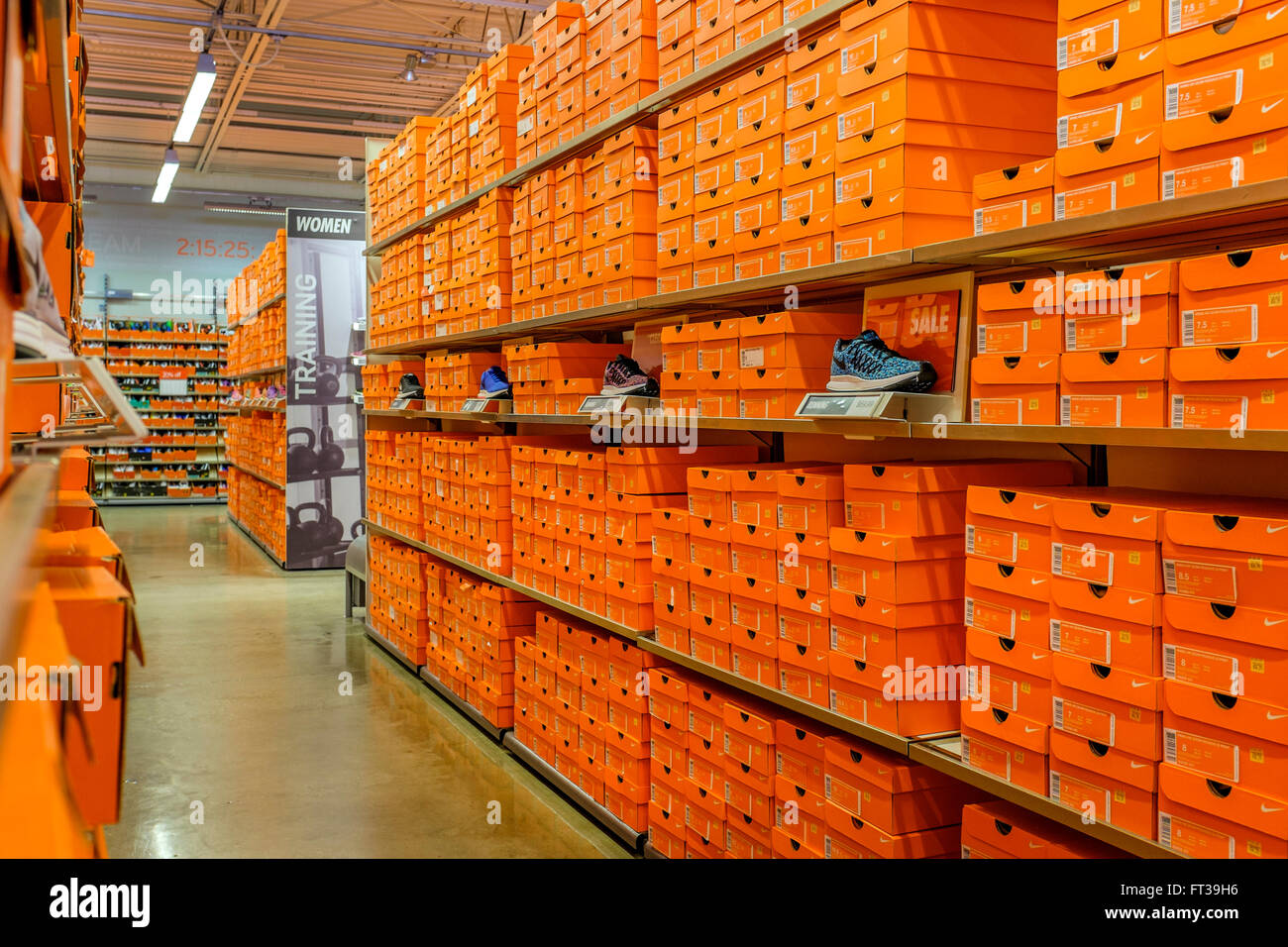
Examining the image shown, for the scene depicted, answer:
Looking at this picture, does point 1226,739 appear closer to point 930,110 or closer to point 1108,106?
point 1108,106

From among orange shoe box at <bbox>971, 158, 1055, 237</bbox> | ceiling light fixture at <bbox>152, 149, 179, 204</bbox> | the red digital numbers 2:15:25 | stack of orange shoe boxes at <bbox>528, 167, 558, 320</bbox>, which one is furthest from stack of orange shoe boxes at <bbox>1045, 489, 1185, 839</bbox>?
the red digital numbers 2:15:25

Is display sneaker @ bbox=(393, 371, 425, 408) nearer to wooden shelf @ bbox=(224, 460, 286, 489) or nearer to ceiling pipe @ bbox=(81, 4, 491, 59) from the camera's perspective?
wooden shelf @ bbox=(224, 460, 286, 489)

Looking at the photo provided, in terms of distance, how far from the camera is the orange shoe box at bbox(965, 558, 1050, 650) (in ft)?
6.98

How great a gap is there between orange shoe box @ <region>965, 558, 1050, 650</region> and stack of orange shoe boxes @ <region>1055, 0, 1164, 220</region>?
0.72 meters

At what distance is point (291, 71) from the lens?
1186 cm

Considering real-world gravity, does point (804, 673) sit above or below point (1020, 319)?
below

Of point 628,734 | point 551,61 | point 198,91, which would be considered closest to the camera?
point 628,734

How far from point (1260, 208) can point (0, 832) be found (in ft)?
6.44

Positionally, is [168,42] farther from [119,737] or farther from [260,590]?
[119,737]

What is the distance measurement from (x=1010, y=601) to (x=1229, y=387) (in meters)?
0.62

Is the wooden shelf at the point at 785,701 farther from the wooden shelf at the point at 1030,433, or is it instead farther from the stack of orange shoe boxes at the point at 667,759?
the wooden shelf at the point at 1030,433

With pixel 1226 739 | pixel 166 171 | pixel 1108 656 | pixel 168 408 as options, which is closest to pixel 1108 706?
pixel 1108 656

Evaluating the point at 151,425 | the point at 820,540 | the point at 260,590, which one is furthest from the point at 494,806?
the point at 151,425

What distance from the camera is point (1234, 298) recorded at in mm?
1803
